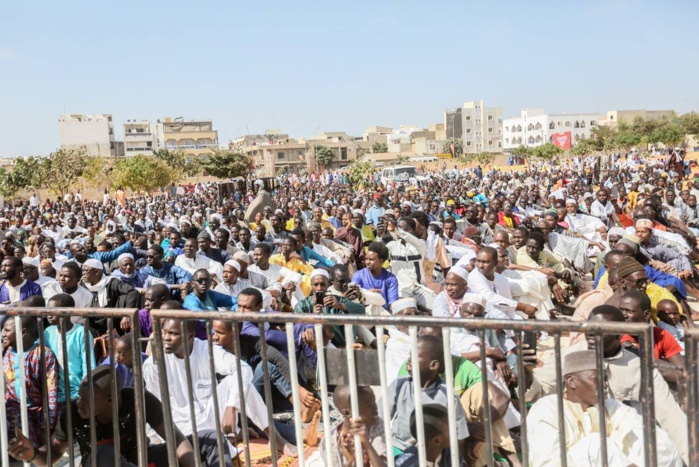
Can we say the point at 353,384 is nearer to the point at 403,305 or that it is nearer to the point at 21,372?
the point at 21,372

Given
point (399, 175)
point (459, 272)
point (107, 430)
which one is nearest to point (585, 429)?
point (107, 430)

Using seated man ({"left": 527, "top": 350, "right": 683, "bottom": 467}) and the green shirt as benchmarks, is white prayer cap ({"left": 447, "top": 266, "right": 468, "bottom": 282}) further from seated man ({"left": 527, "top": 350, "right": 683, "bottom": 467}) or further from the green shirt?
seated man ({"left": 527, "top": 350, "right": 683, "bottom": 467})

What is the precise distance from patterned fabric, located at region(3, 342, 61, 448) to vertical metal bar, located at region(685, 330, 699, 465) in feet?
10.4

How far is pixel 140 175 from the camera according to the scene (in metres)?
46.8

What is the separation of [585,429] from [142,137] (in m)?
104

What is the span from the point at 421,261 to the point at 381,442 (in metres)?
5.42

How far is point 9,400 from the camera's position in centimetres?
382

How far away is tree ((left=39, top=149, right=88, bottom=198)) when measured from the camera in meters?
44.9

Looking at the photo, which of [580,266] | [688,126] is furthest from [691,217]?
[688,126]

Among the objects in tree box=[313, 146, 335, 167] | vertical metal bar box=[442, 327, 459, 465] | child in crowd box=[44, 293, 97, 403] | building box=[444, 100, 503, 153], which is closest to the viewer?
vertical metal bar box=[442, 327, 459, 465]

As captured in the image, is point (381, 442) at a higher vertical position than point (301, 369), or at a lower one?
higher

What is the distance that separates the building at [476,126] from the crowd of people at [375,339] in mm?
116836

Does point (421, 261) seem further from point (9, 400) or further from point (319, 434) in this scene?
point (9, 400)

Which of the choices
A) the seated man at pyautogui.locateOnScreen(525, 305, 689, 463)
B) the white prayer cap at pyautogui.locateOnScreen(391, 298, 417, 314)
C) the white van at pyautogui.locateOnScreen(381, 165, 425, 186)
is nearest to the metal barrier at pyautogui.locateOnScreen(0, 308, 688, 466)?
the seated man at pyautogui.locateOnScreen(525, 305, 689, 463)
